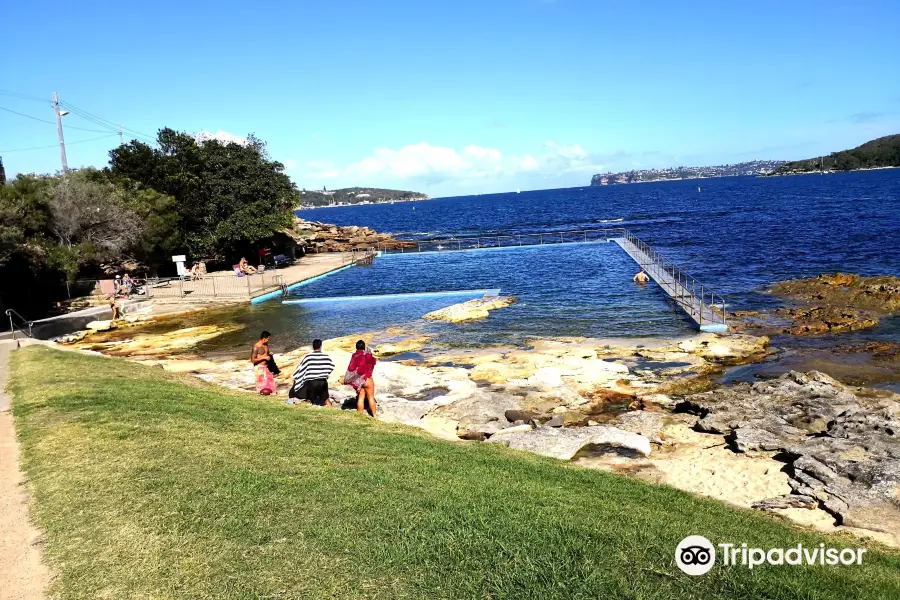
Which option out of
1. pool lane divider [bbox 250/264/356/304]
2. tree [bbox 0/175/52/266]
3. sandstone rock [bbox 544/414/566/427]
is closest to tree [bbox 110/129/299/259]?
pool lane divider [bbox 250/264/356/304]

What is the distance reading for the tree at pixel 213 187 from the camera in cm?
4606

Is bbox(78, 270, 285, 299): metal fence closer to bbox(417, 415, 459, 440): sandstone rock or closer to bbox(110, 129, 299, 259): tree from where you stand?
bbox(110, 129, 299, 259): tree

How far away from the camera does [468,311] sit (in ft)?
93.0

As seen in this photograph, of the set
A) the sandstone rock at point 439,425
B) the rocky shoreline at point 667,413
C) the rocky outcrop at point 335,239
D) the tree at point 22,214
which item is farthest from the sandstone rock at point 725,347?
the rocky outcrop at point 335,239

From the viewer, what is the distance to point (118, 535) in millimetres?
6398

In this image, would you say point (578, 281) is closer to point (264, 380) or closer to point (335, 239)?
point (264, 380)

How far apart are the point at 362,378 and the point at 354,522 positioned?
6720 millimetres

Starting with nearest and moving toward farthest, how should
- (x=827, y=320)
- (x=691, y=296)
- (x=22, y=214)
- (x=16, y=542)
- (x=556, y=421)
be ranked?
(x=16, y=542), (x=556, y=421), (x=827, y=320), (x=22, y=214), (x=691, y=296)

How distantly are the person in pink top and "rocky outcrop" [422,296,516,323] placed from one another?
1387 centimetres

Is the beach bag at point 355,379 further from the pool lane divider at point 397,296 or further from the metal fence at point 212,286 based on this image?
the metal fence at point 212,286

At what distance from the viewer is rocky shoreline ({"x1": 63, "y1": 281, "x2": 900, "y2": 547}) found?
977cm

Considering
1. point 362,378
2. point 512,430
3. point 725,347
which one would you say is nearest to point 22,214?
point 362,378

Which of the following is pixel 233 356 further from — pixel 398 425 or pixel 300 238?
pixel 300 238

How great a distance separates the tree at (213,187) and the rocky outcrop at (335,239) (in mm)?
13832
